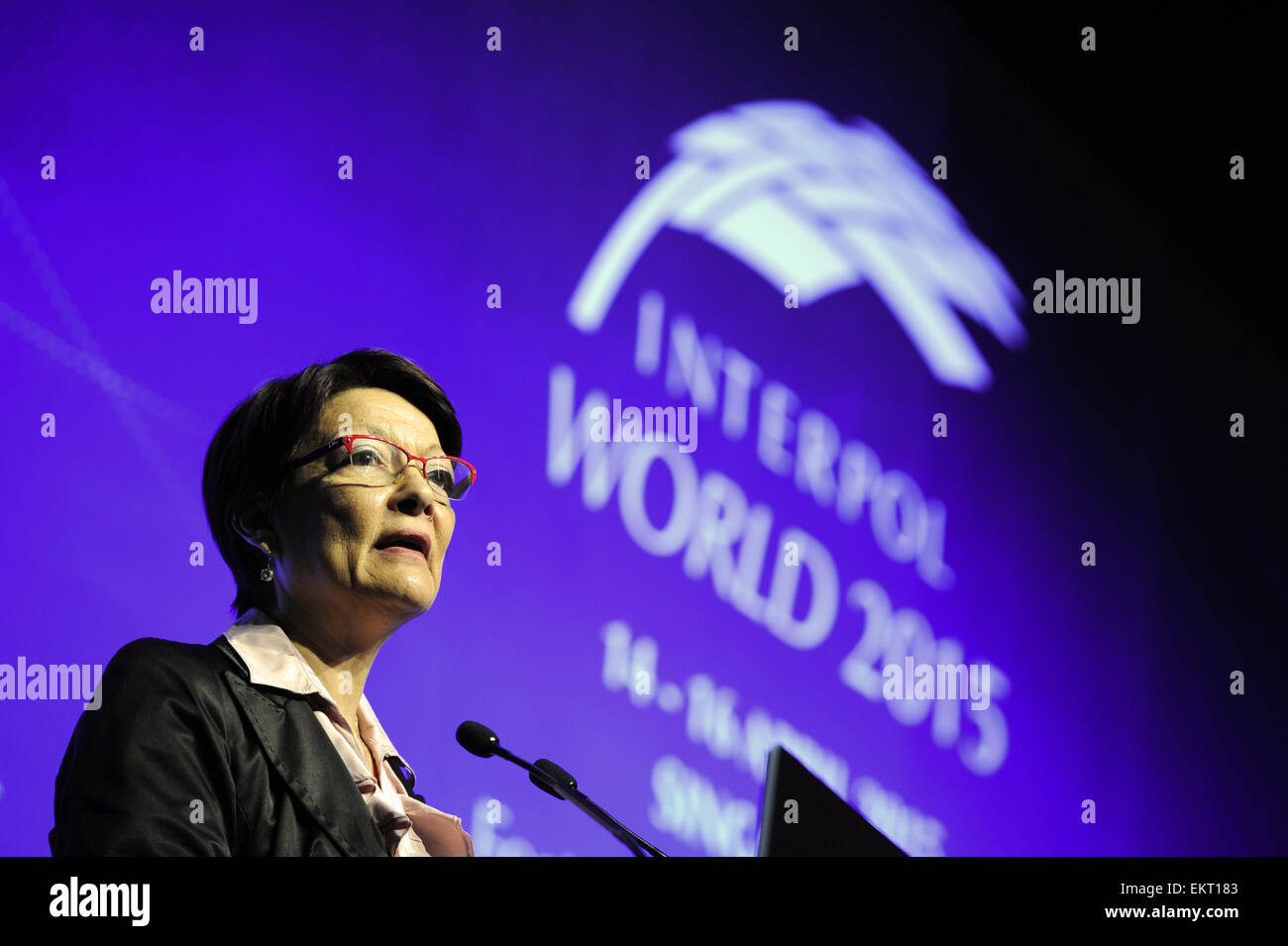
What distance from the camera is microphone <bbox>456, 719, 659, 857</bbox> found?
1614mm

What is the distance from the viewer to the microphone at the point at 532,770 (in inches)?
63.6

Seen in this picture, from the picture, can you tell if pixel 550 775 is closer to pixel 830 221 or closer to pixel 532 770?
pixel 532 770

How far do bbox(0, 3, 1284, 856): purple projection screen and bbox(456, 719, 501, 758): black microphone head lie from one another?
103 cm

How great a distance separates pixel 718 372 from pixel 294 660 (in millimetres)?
1605

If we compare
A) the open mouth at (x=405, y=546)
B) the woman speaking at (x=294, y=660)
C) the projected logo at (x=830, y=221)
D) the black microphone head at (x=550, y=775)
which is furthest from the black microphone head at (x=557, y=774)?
the projected logo at (x=830, y=221)

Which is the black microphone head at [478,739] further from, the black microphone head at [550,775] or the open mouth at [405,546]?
the open mouth at [405,546]

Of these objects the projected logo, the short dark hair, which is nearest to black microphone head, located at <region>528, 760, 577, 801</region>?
the short dark hair

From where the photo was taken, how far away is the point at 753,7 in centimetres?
318

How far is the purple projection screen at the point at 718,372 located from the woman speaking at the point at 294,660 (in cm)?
78

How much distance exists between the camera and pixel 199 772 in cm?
149
